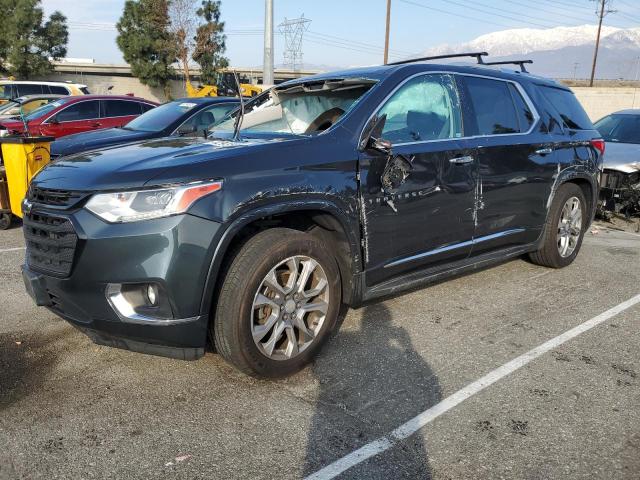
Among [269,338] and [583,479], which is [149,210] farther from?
[583,479]

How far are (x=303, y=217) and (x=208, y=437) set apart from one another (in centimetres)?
139

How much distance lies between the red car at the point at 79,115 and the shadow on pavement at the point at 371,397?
9.26 metres

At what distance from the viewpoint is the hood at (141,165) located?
2.86 metres

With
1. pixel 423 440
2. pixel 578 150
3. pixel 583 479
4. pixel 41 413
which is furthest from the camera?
pixel 578 150

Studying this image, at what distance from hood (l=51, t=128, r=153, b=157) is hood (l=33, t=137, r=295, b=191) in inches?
165

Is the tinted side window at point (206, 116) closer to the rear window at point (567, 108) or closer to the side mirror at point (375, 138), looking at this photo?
the rear window at point (567, 108)

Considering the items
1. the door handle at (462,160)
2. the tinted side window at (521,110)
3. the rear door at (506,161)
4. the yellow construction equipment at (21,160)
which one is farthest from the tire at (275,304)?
the yellow construction equipment at (21,160)

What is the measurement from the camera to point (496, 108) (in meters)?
4.51

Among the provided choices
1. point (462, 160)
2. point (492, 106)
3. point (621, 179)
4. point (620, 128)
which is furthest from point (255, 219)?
point (620, 128)

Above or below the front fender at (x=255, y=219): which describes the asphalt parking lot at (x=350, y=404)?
below

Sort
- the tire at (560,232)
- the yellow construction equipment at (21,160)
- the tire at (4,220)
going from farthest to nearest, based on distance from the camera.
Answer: the tire at (4,220), the yellow construction equipment at (21,160), the tire at (560,232)

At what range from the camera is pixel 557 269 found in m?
5.55

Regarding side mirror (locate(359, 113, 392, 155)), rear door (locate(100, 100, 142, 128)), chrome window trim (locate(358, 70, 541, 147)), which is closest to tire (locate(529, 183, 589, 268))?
chrome window trim (locate(358, 70, 541, 147))

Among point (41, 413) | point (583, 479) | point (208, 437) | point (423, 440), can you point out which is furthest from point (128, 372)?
point (583, 479)
